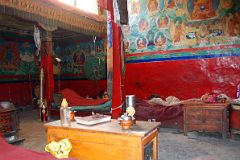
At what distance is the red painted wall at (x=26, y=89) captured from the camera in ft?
31.4

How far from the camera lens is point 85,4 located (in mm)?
6504

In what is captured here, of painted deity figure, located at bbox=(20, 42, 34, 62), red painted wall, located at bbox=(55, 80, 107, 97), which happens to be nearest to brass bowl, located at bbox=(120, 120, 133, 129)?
red painted wall, located at bbox=(55, 80, 107, 97)

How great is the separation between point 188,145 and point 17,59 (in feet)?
28.1

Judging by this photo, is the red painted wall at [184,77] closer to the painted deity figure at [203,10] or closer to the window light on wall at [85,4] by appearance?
the painted deity figure at [203,10]

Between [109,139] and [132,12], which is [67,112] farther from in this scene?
[132,12]

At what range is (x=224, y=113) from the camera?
4.70 meters

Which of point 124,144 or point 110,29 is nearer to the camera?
point 124,144

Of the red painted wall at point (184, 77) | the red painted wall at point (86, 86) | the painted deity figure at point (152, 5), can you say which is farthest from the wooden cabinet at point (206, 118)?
the red painted wall at point (86, 86)

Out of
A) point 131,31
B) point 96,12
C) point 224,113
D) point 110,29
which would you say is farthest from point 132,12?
point 224,113

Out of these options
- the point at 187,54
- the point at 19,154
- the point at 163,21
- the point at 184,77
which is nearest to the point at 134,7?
the point at 163,21

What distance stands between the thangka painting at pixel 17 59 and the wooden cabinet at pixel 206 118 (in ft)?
25.9

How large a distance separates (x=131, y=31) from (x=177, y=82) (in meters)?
2.34

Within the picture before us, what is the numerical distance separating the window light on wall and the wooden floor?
3.42m

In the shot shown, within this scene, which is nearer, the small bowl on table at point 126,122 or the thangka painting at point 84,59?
the small bowl on table at point 126,122
